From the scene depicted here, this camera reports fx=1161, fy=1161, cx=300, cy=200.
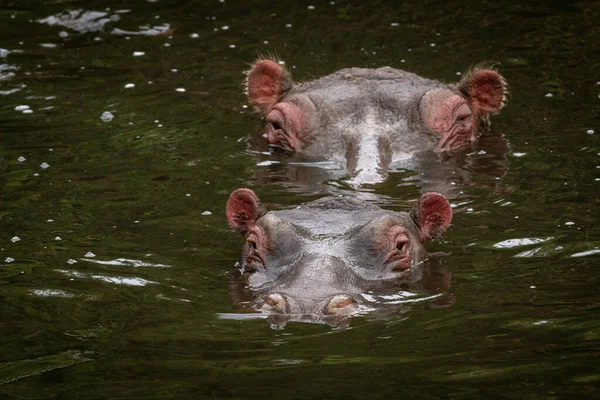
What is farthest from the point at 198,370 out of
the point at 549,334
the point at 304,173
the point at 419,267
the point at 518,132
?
the point at 518,132

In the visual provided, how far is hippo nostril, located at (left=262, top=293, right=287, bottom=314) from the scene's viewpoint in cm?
723

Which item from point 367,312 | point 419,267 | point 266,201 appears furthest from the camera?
point 266,201

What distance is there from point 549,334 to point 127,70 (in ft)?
34.1

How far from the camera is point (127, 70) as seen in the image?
16.3 metres

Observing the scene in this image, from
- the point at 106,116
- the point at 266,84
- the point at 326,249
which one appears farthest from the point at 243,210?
the point at 106,116

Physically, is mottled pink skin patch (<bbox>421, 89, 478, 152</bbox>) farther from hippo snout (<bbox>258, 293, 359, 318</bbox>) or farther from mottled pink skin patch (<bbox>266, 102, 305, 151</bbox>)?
hippo snout (<bbox>258, 293, 359, 318</bbox>)

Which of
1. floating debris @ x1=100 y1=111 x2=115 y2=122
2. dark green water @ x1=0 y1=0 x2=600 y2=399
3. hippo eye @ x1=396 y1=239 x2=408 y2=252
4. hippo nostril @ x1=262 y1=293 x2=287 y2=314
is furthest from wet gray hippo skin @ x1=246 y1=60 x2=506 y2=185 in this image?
hippo nostril @ x1=262 y1=293 x2=287 y2=314

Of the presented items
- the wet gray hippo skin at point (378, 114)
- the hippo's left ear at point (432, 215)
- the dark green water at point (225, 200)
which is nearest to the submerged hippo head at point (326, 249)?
the hippo's left ear at point (432, 215)

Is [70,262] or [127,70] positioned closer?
[70,262]

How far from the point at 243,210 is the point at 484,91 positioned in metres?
5.17

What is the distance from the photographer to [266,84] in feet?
45.8

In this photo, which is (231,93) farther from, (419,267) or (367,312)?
A: (367,312)

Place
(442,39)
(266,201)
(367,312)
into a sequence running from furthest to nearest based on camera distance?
(442,39) < (266,201) < (367,312)

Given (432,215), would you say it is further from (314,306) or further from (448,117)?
(448,117)
